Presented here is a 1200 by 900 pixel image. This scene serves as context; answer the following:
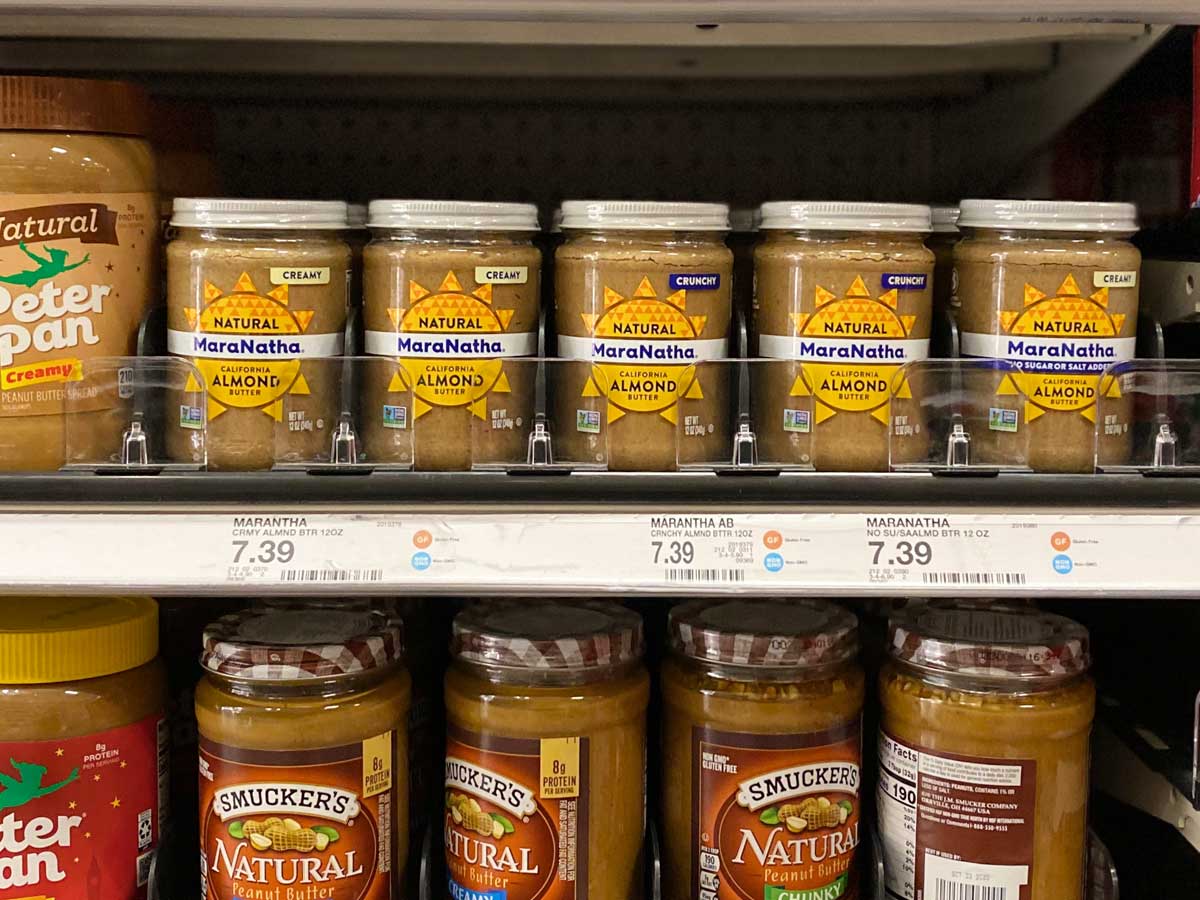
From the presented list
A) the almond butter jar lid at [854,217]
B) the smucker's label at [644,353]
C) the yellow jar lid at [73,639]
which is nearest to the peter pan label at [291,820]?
the yellow jar lid at [73,639]

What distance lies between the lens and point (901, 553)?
0.99 metres

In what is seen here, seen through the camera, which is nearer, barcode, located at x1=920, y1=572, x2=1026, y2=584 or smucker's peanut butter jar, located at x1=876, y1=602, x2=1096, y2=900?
barcode, located at x1=920, y1=572, x2=1026, y2=584

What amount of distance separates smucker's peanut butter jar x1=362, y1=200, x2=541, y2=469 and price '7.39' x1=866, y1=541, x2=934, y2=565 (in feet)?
1.04

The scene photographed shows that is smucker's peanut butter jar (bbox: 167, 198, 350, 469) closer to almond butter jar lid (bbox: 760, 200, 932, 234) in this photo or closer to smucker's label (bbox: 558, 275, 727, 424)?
smucker's label (bbox: 558, 275, 727, 424)

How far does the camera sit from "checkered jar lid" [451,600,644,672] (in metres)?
1.12

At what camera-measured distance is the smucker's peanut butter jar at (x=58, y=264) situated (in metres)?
1.02

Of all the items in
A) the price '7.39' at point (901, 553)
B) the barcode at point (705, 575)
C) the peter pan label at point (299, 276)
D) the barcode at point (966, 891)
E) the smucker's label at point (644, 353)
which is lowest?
the barcode at point (966, 891)

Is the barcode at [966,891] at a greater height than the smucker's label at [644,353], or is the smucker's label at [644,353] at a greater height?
the smucker's label at [644,353]

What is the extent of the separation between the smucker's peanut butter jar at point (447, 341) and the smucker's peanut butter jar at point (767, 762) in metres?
0.29

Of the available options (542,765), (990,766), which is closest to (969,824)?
(990,766)

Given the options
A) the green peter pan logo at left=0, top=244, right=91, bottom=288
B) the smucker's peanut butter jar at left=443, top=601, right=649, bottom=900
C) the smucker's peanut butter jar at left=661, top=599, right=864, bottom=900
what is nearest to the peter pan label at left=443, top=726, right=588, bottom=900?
the smucker's peanut butter jar at left=443, top=601, right=649, bottom=900

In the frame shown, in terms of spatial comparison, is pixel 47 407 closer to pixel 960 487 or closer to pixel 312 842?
pixel 312 842

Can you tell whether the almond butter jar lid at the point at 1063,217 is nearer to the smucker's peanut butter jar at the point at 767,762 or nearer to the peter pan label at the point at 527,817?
the smucker's peanut butter jar at the point at 767,762

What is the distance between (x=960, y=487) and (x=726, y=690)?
0.97 ft
